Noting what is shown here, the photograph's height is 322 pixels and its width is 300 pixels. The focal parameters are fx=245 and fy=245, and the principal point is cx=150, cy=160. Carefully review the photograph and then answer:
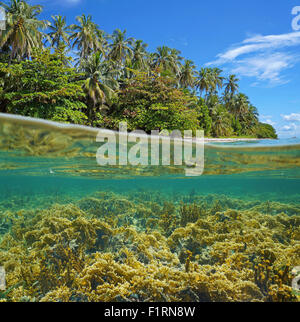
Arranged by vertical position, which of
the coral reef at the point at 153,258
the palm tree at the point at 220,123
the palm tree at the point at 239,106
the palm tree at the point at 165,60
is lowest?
the coral reef at the point at 153,258

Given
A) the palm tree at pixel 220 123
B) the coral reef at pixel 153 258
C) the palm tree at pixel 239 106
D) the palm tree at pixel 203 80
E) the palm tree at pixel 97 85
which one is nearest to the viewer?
the coral reef at pixel 153 258

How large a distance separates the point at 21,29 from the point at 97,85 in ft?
32.7

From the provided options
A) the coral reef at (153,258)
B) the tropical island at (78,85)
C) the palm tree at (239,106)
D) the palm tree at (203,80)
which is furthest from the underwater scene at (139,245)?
the palm tree at (239,106)

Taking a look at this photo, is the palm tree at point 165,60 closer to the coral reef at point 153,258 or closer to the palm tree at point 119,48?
the palm tree at point 119,48

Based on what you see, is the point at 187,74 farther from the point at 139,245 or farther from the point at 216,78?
the point at 139,245

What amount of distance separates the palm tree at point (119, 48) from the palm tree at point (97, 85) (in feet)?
40.5

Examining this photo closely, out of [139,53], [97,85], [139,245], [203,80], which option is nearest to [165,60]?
[139,53]

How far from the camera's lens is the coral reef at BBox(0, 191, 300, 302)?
223 inches

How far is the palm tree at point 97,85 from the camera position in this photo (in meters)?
30.8

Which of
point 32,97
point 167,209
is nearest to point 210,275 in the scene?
point 167,209
